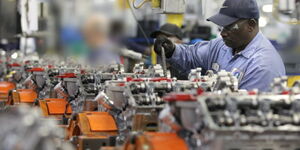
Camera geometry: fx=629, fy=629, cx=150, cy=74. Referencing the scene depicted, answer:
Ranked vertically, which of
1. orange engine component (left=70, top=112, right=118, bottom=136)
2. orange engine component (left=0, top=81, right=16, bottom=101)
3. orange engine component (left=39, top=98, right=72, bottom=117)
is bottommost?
orange engine component (left=0, top=81, right=16, bottom=101)

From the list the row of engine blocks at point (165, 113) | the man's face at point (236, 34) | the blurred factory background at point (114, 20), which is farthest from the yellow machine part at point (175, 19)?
the man's face at point (236, 34)

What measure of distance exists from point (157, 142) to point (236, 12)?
2743mm

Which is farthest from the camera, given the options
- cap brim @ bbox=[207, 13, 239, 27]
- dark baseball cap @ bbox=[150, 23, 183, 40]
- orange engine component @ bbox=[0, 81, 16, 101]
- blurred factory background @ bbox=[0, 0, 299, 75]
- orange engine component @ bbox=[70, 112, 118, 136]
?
orange engine component @ bbox=[0, 81, 16, 101]

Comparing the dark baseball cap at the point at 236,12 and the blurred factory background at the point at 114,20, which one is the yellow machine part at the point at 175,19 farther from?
the dark baseball cap at the point at 236,12

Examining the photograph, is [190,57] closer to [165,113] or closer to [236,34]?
[236,34]

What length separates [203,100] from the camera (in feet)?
12.1

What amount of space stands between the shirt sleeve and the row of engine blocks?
0.50 m

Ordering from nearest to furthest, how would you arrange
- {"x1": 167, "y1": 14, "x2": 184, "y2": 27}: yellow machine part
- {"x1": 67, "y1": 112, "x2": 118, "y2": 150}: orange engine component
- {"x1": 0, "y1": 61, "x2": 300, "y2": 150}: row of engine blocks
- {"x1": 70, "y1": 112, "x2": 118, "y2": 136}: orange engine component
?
{"x1": 0, "y1": 61, "x2": 300, "y2": 150}: row of engine blocks, {"x1": 67, "y1": 112, "x2": 118, "y2": 150}: orange engine component, {"x1": 70, "y1": 112, "x2": 118, "y2": 136}: orange engine component, {"x1": 167, "y1": 14, "x2": 184, "y2": 27}: yellow machine part

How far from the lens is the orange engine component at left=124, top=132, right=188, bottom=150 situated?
12.1 ft

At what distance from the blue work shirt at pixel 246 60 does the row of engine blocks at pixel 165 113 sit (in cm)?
38

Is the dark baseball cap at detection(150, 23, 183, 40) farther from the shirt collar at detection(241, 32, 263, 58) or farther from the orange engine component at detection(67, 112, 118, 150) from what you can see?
the orange engine component at detection(67, 112, 118, 150)

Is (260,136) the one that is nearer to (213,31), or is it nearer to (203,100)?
(203,100)

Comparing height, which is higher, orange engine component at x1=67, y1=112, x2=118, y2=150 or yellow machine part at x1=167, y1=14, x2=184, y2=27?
yellow machine part at x1=167, y1=14, x2=184, y2=27

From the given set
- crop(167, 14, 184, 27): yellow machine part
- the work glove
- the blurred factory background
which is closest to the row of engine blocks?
the work glove
